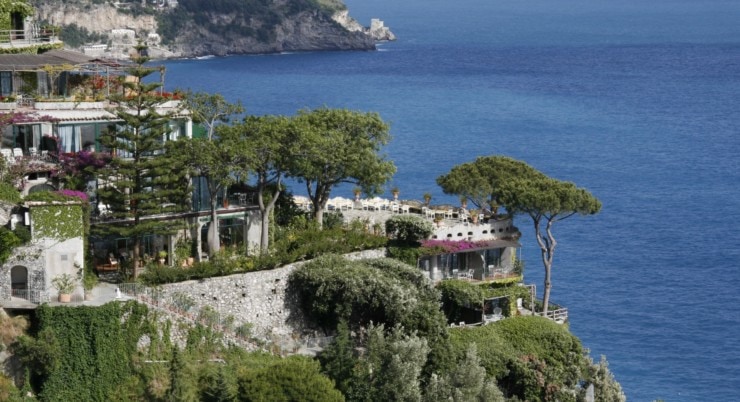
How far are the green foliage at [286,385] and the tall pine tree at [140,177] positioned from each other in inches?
256

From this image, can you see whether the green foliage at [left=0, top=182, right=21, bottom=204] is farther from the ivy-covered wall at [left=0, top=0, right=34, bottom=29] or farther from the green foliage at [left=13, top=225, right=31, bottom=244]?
the ivy-covered wall at [left=0, top=0, right=34, bottom=29]

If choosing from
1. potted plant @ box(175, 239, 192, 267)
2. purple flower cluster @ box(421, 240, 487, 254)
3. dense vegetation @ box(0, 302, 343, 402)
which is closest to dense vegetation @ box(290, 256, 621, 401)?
purple flower cluster @ box(421, 240, 487, 254)

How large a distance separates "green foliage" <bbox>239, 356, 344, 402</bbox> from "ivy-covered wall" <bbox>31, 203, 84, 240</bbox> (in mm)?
6529

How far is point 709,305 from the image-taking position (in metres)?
69.6

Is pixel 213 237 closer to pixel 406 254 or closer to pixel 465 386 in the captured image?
pixel 406 254

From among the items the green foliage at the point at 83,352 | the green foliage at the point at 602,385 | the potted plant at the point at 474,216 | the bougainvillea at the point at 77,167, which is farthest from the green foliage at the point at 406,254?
the green foliage at the point at 83,352

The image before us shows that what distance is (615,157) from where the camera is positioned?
109 meters

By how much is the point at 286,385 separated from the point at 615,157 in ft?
251

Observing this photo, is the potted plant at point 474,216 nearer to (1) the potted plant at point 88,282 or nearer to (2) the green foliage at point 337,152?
(2) the green foliage at point 337,152

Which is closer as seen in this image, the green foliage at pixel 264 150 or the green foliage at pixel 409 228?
the green foliage at pixel 264 150

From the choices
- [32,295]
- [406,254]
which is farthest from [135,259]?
[406,254]

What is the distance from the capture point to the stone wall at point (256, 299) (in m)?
40.4

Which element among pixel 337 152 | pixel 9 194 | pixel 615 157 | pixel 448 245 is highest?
pixel 337 152

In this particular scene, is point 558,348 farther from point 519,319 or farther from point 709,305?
point 709,305
